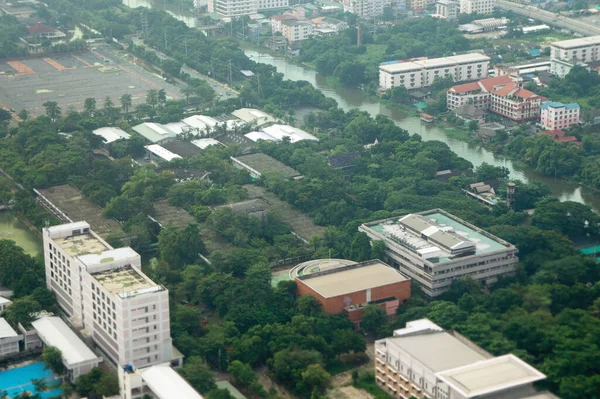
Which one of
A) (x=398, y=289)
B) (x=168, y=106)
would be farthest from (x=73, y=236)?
(x=168, y=106)

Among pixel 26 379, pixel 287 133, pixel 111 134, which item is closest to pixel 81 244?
pixel 26 379

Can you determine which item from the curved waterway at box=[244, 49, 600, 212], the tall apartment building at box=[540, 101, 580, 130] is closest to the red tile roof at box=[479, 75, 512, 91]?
the curved waterway at box=[244, 49, 600, 212]

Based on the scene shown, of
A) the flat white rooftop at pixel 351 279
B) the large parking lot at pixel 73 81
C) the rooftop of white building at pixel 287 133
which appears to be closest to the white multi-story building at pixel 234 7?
the large parking lot at pixel 73 81

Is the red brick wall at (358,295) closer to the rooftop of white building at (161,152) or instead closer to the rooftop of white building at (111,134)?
the rooftop of white building at (161,152)

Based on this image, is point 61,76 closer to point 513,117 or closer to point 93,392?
point 513,117

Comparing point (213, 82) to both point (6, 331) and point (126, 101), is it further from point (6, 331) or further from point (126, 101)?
point (6, 331)

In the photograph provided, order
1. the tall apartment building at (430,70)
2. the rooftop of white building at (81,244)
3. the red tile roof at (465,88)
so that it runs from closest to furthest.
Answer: the rooftop of white building at (81,244) < the red tile roof at (465,88) < the tall apartment building at (430,70)
